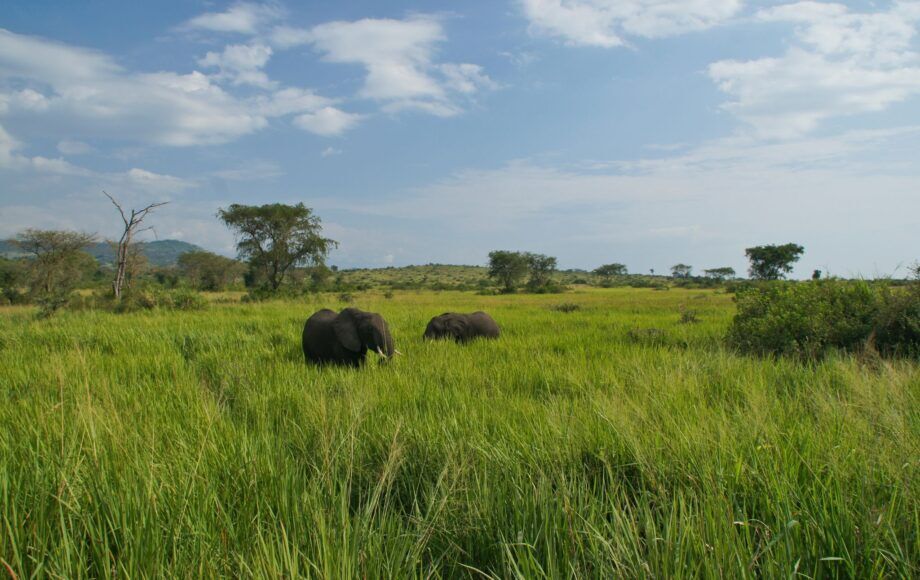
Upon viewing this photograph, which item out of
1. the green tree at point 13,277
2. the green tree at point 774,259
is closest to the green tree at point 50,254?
the green tree at point 13,277

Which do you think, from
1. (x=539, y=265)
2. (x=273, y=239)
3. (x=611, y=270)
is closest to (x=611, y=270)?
(x=611, y=270)

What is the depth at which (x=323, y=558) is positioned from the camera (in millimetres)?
1466

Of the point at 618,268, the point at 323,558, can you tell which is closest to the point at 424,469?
the point at 323,558

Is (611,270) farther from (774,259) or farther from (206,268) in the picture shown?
(206,268)

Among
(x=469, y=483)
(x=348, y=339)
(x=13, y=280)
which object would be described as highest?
(x=13, y=280)

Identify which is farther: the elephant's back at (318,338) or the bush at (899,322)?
the elephant's back at (318,338)

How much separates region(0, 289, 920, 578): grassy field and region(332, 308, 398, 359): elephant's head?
90.3 inches

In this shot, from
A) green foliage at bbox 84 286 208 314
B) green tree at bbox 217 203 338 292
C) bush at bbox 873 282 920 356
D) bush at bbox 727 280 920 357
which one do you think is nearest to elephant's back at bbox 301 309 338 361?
bush at bbox 727 280 920 357

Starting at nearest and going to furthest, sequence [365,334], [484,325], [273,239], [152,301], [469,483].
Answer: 1. [469,483]
2. [365,334]
3. [484,325]
4. [152,301]
5. [273,239]

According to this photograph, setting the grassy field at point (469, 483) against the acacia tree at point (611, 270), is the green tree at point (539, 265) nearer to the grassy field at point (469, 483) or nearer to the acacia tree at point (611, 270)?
the acacia tree at point (611, 270)

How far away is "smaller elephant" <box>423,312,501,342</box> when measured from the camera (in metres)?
9.99

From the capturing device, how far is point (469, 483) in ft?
7.21

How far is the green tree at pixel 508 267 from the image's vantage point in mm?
58031

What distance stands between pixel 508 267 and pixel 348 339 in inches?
2047
